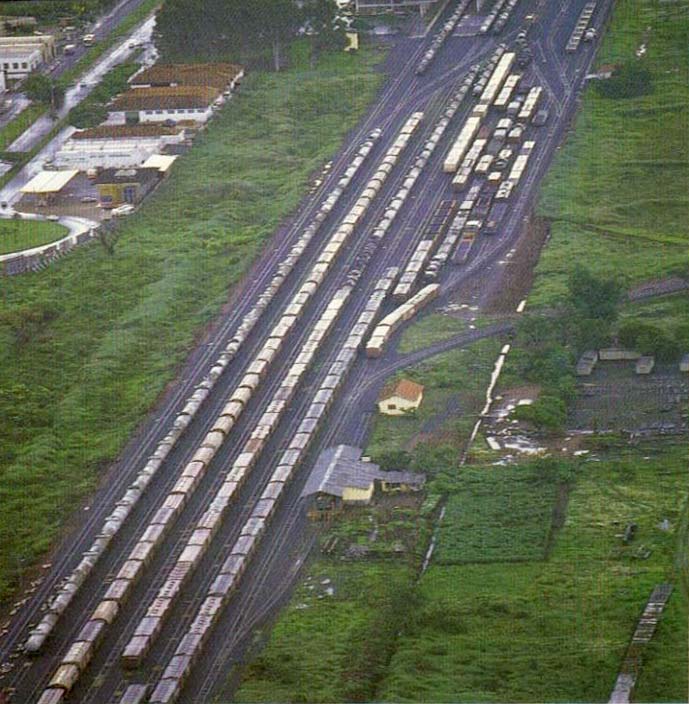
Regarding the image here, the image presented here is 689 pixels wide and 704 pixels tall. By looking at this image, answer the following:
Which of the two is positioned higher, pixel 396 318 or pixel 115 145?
pixel 396 318

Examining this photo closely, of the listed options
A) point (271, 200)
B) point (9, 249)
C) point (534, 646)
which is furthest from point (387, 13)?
point (534, 646)

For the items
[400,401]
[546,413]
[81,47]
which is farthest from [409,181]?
[81,47]

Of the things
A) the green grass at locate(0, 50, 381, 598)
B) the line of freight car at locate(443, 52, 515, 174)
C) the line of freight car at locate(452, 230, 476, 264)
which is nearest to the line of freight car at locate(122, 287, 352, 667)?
the green grass at locate(0, 50, 381, 598)

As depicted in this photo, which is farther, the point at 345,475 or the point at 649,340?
the point at 649,340

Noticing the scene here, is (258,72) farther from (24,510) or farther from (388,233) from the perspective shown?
(24,510)

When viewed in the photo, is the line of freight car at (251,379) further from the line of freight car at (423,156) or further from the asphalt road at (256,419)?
the line of freight car at (423,156)

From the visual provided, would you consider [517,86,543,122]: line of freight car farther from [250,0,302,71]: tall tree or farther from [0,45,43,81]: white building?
[0,45,43,81]: white building

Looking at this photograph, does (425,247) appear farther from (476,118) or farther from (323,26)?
(323,26)
